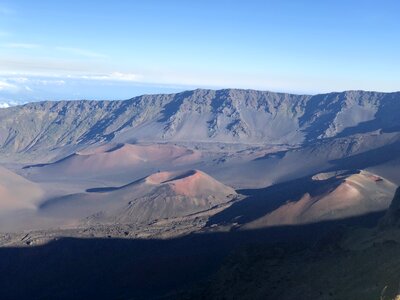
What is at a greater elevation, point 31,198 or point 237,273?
point 237,273

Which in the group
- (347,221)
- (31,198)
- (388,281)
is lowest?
(31,198)

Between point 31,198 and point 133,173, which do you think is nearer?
point 31,198

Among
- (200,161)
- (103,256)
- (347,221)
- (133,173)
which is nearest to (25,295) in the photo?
(103,256)

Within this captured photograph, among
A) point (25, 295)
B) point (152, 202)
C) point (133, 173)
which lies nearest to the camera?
point (25, 295)

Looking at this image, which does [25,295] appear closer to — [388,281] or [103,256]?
[103,256]

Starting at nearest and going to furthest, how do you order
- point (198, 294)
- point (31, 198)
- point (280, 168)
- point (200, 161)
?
point (198, 294), point (31, 198), point (280, 168), point (200, 161)

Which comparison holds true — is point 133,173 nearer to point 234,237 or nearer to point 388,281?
point 234,237
